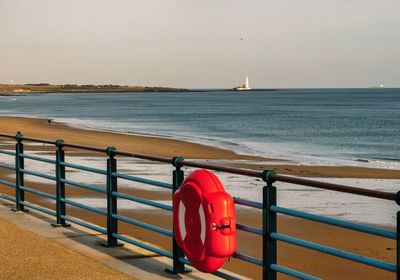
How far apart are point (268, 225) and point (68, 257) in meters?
2.53

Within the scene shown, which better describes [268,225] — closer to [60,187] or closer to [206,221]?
[206,221]

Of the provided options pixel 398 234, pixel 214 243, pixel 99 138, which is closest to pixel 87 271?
pixel 214 243

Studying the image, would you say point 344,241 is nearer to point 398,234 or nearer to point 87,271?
point 87,271

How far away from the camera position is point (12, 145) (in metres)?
25.0

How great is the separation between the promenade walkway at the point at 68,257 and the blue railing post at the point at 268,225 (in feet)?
3.55

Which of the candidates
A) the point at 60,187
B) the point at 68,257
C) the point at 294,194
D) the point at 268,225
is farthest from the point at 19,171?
the point at 294,194

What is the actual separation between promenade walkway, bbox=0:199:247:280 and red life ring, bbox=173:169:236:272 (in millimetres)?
826

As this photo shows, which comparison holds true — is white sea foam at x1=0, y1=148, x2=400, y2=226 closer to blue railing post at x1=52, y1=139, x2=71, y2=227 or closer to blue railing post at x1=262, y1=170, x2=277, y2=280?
blue railing post at x1=52, y1=139, x2=71, y2=227

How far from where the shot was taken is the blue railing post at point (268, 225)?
186 inches

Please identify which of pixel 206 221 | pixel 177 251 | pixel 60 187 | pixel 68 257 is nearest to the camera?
pixel 206 221

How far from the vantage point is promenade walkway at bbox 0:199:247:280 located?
18.9ft

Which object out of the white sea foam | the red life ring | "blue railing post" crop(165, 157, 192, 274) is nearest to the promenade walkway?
"blue railing post" crop(165, 157, 192, 274)

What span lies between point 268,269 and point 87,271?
194 centimetres

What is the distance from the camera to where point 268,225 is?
4781 mm
